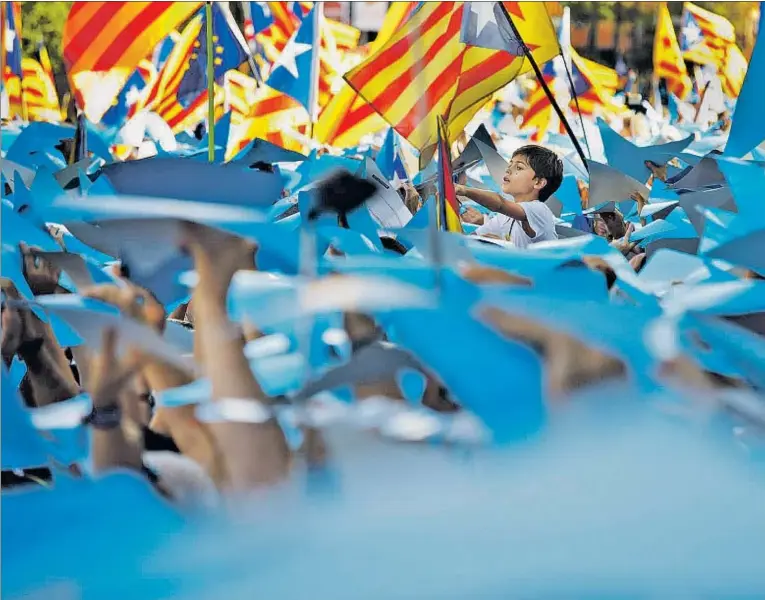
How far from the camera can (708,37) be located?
19.7ft

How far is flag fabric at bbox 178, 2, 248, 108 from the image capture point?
4.20m

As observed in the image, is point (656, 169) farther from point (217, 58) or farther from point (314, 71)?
point (217, 58)

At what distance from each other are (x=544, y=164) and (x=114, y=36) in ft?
4.04

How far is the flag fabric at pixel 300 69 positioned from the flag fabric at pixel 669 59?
119 inches

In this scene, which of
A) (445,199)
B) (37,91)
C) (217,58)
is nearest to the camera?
(445,199)

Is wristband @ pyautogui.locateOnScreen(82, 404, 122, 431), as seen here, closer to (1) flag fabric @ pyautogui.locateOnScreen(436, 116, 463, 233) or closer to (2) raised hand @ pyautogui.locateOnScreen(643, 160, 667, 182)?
(1) flag fabric @ pyautogui.locateOnScreen(436, 116, 463, 233)

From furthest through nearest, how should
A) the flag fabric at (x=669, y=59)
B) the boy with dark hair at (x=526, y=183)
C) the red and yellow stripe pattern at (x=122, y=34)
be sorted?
the flag fabric at (x=669, y=59) < the red and yellow stripe pattern at (x=122, y=34) < the boy with dark hair at (x=526, y=183)

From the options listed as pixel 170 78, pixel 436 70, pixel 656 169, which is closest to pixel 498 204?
pixel 436 70

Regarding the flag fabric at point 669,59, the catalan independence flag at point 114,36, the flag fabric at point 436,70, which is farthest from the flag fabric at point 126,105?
the flag fabric at point 669,59

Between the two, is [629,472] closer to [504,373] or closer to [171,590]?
[504,373]

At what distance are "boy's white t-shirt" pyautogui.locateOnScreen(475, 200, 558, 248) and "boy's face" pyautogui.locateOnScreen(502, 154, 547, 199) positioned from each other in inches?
2.7

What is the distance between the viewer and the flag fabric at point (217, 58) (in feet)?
13.8

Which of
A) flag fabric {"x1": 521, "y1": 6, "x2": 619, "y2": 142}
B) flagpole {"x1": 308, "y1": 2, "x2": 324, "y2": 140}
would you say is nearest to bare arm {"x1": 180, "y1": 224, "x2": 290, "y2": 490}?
flagpole {"x1": 308, "y1": 2, "x2": 324, "y2": 140}

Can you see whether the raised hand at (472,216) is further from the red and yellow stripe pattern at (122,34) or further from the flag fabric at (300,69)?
the flag fabric at (300,69)
